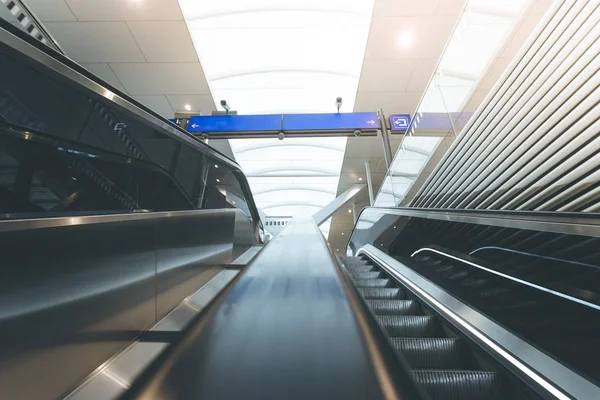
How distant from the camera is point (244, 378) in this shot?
0.68 m

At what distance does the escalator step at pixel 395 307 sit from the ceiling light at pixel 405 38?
203 inches

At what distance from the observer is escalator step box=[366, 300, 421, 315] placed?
7.59ft

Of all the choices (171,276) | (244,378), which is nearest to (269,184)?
(171,276)

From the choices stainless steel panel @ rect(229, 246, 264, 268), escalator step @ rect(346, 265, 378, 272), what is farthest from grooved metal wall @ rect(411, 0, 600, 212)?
stainless steel panel @ rect(229, 246, 264, 268)

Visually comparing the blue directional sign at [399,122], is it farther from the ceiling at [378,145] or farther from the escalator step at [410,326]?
the escalator step at [410,326]

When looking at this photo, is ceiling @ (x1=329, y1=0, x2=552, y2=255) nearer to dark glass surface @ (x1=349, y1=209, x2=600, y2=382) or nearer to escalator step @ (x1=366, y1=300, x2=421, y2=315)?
dark glass surface @ (x1=349, y1=209, x2=600, y2=382)

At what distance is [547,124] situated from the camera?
93.0 inches

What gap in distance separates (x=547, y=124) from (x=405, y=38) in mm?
3824

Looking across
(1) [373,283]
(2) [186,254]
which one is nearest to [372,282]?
(1) [373,283]

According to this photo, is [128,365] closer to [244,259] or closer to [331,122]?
[244,259]

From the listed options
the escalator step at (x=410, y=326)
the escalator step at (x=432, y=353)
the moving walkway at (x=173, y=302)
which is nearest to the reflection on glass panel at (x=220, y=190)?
the moving walkway at (x=173, y=302)

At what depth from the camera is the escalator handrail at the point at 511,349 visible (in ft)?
3.46

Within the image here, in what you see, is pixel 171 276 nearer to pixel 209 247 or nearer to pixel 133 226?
pixel 133 226

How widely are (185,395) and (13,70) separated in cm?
139
